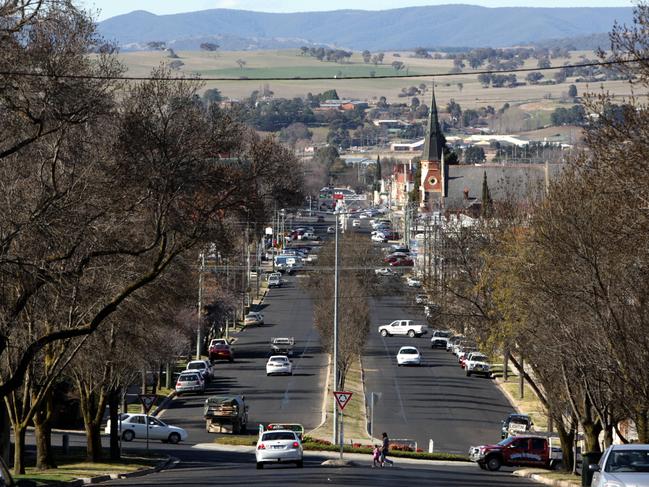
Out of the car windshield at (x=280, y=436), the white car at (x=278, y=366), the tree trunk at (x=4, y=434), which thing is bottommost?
the white car at (x=278, y=366)

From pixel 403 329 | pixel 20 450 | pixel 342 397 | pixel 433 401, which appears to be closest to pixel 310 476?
pixel 20 450

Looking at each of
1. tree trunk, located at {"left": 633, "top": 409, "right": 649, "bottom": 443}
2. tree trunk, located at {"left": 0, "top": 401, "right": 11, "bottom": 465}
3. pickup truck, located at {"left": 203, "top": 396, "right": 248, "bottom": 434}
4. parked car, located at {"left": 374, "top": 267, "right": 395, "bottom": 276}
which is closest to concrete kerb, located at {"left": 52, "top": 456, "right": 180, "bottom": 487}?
tree trunk, located at {"left": 0, "top": 401, "right": 11, "bottom": 465}

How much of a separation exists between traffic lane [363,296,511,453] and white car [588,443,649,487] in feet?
102

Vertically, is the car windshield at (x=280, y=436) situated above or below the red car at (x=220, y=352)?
above

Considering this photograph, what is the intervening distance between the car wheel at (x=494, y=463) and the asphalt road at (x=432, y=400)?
730cm

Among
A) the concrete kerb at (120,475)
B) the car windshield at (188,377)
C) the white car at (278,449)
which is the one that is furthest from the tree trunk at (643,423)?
the car windshield at (188,377)

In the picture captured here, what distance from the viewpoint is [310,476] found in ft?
113

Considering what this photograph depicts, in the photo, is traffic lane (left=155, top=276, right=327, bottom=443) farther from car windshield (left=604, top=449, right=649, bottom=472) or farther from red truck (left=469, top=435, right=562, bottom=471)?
car windshield (left=604, top=449, right=649, bottom=472)

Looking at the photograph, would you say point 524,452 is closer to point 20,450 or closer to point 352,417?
point 352,417

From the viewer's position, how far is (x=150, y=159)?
3069 cm

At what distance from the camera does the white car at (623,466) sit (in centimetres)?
1994

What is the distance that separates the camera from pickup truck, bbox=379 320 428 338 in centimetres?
9294

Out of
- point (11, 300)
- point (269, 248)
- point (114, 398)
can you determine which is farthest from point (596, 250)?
point (269, 248)

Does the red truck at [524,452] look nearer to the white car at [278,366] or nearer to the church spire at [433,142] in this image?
the white car at [278,366]
